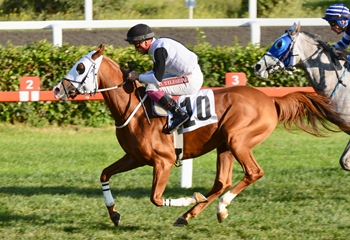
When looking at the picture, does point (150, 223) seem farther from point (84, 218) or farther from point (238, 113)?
point (238, 113)

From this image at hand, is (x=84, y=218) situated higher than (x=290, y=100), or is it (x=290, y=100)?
(x=290, y=100)

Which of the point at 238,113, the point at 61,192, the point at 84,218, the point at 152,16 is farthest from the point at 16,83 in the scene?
the point at 152,16

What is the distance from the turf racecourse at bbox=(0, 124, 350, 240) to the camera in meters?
6.31

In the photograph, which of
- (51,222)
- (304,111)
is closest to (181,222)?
(51,222)

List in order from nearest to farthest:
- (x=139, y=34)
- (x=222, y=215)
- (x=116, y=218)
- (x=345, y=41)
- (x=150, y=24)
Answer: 1. (x=222, y=215)
2. (x=139, y=34)
3. (x=116, y=218)
4. (x=345, y=41)
5. (x=150, y=24)

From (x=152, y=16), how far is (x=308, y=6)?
5.02 metres

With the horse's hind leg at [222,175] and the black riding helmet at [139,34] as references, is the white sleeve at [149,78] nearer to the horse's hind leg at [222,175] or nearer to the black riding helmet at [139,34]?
the black riding helmet at [139,34]

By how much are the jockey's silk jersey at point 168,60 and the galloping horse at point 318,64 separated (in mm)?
1135

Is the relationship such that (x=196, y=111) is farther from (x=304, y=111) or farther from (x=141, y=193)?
(x=141, y=193)

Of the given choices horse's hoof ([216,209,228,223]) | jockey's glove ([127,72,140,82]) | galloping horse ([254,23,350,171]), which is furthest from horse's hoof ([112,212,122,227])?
galloping horse ([254,23,350,171])

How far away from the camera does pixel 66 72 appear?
10789mm

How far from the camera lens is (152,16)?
20.1m

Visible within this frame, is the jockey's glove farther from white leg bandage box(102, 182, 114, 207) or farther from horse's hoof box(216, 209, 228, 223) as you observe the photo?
horse's hoof box(216, 209, 228, 223)

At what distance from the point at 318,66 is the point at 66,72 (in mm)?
4883
